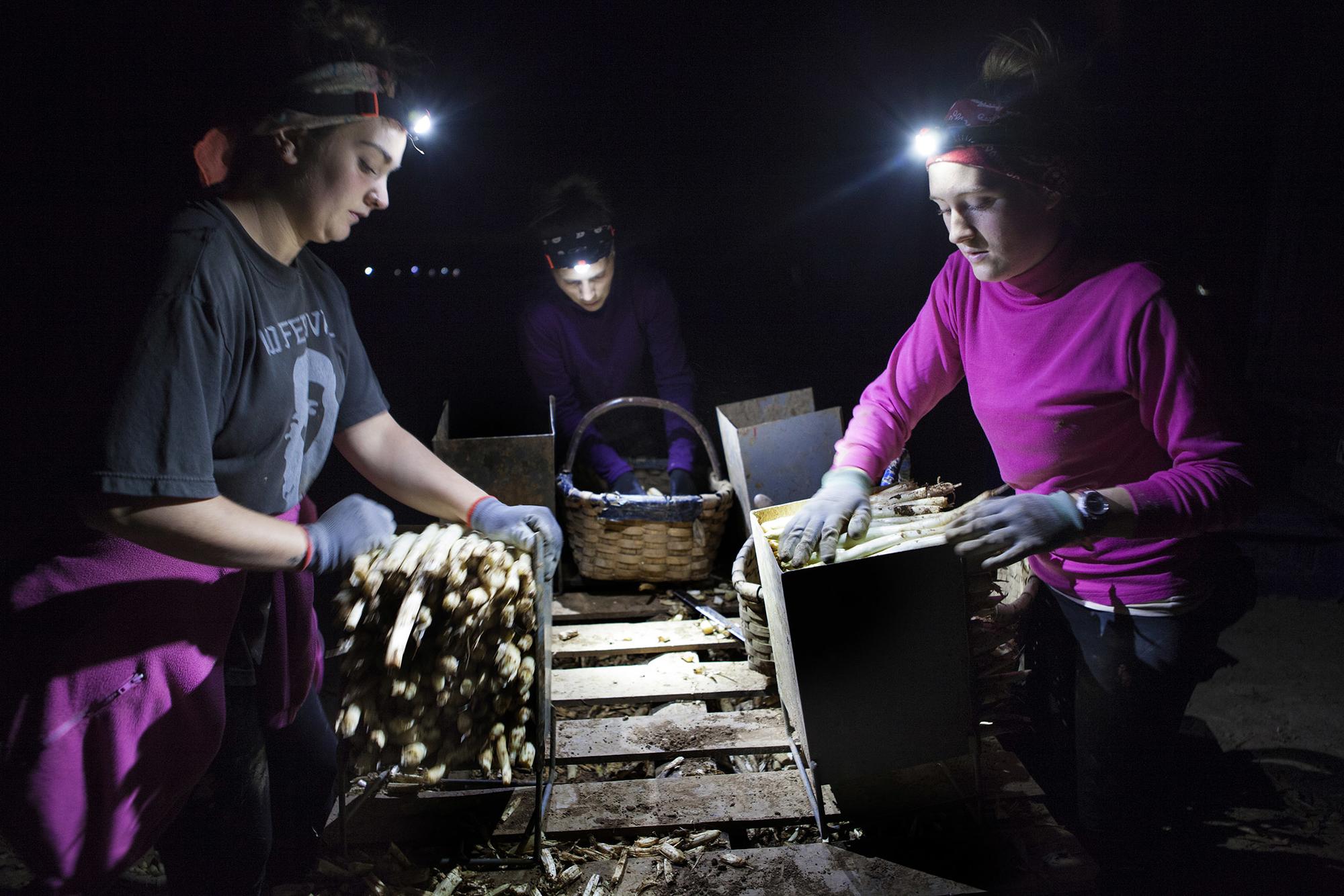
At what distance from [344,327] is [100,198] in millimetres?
568

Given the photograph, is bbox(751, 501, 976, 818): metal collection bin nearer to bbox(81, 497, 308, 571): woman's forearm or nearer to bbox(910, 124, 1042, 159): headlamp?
bbox(910, 124, 1042, 159): headlamp

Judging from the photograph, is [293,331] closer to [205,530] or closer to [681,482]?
[205,530]

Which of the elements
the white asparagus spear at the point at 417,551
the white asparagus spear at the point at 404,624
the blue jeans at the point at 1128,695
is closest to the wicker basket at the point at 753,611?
the blue jeans at the point at 1128,695

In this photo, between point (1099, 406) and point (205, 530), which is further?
point (1099, 406)

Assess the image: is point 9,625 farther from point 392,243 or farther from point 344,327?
point 392,243

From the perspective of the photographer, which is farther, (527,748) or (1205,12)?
(1205,12)

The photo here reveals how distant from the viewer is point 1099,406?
179 cm

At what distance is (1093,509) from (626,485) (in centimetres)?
243

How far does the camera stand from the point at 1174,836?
7.45 ft

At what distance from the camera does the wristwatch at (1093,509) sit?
1719mm

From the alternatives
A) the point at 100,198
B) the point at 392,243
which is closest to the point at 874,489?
the point at 392,243

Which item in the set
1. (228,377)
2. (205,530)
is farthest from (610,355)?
(205,530)

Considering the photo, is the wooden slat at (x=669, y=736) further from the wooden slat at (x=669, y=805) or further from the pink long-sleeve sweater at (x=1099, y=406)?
the pink long-sleeve sweater at (x=1099, y=406)

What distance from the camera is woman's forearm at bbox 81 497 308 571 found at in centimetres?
139
